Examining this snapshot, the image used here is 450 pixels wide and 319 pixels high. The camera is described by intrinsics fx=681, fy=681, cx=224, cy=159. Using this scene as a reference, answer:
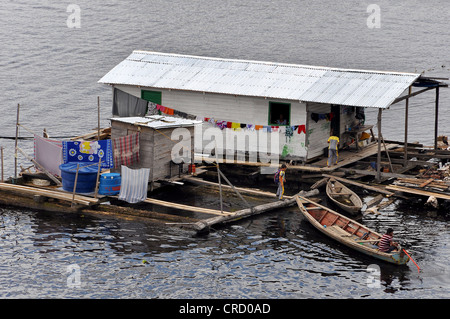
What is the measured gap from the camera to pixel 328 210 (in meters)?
32.6

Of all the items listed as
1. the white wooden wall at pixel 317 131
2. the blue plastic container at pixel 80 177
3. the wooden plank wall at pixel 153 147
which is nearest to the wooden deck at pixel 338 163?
the white wooden wall at pixel 317 131

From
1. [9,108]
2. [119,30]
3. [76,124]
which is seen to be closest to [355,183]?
[76,124]

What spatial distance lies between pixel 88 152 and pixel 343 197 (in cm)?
1335

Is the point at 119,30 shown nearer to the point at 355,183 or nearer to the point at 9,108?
the point at 9,108

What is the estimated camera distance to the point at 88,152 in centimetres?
3488

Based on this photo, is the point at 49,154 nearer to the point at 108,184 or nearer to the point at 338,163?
the point at 108,184

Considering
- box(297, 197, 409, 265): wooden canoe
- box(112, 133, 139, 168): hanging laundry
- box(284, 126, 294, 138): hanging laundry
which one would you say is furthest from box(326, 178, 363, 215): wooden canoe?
box(112, 133, 139, 168): hanging laundry

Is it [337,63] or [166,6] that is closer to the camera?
[337,63]

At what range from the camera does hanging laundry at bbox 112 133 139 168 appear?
34.5m

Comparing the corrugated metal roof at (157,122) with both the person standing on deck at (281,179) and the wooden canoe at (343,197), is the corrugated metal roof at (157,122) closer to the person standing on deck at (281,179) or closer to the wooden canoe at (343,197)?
the person standing on deck at (281,179)

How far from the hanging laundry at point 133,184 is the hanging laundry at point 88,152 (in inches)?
58.6

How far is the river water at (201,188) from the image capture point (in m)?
26.5

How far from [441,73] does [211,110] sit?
129 feet

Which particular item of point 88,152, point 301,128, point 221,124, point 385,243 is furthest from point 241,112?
point 385,243
